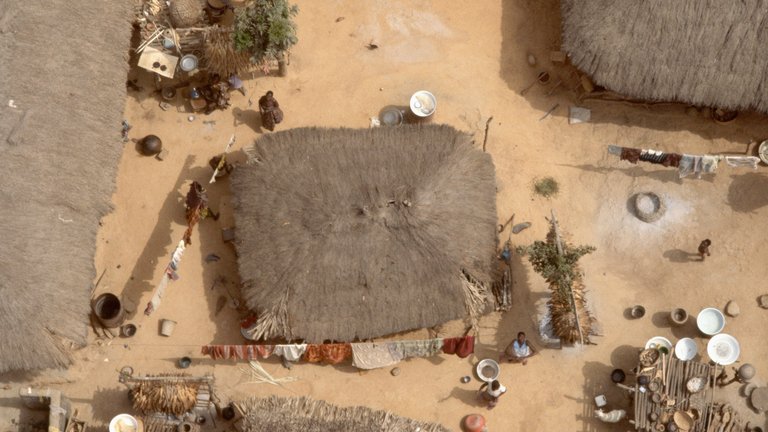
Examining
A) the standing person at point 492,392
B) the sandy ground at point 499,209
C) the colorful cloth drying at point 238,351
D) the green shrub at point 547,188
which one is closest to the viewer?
the colorful cloth drying at point 238,351

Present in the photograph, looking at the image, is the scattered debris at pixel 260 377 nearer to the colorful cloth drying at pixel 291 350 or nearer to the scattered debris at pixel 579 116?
the colorful cloth drying at pixel 291 350

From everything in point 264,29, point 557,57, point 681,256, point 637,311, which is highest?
point 557,57

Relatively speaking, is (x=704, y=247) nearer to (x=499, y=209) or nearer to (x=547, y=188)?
(x=547, y=188)

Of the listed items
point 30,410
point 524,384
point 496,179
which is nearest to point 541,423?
point 524,384

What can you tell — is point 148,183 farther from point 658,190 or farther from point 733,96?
point 733,96

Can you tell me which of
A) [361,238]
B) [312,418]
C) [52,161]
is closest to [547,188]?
[361,238]

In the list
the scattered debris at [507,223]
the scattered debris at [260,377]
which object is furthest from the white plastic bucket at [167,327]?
the scattered debris at [507,223]

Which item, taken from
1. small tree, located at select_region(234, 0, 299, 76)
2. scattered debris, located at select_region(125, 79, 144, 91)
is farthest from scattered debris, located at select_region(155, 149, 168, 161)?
small tree, located at select_region(234, 0, 299, 76)

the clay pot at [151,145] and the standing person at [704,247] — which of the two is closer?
the standing person at [704,247]
